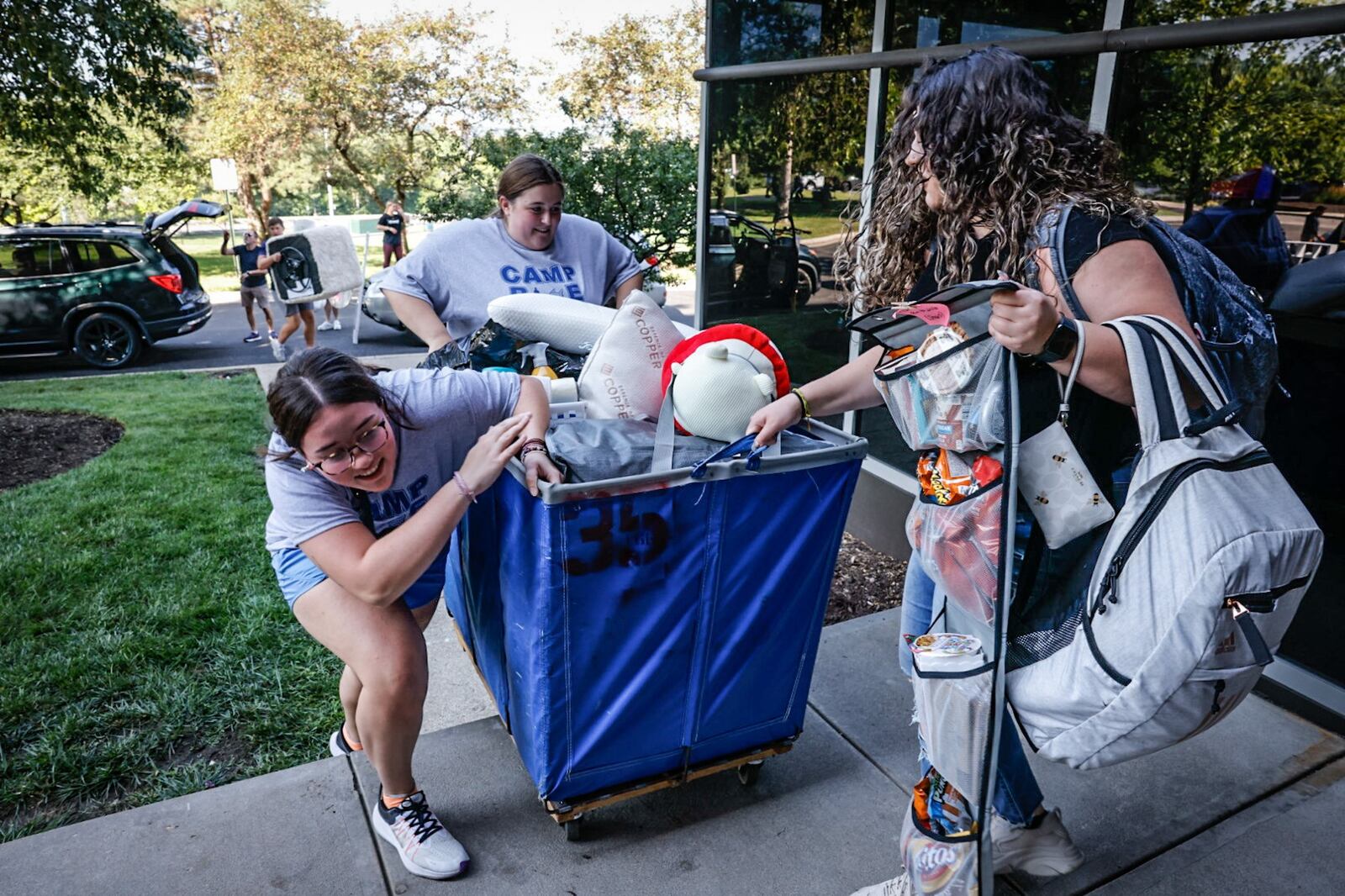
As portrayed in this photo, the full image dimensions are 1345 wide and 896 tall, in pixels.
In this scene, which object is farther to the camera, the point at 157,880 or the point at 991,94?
the point at 157,880

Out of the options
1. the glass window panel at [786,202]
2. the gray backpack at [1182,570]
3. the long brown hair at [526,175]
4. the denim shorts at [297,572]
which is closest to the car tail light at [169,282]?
the glass window panel at [786,202]

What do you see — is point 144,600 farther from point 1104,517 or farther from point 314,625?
point 1104,517

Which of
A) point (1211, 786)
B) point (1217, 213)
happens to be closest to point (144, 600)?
point (1211, 786)

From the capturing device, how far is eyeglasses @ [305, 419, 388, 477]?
178 centimetres

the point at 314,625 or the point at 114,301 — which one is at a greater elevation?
the point at 314,625

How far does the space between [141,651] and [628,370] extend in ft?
7.22

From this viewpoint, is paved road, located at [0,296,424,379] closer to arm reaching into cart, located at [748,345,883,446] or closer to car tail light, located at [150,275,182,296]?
car tail light, located at [150,275,182,296]

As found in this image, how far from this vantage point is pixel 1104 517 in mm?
1334

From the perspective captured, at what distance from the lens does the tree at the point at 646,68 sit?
19266 mm

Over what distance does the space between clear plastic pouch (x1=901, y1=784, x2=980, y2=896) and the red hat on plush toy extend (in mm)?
867

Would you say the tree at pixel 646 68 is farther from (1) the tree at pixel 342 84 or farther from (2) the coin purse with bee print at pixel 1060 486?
(2) the coin purse with bee print at pixel 1060 486

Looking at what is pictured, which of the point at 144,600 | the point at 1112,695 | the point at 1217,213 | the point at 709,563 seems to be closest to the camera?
the point at 1112,695

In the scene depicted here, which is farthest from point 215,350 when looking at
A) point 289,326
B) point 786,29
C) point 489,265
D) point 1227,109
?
point 1227,109

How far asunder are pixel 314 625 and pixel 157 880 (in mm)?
677
